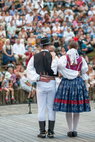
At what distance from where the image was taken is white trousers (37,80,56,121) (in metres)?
8.78

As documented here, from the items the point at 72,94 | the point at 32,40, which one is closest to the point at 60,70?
the point at 72,94

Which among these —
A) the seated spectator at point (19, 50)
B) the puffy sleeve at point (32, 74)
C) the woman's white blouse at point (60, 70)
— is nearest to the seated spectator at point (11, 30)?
the seated spectator at point (19, 50)

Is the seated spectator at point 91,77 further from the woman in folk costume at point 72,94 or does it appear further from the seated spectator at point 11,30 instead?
the woman in folk costume at point 72,94

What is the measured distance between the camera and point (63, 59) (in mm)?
8750

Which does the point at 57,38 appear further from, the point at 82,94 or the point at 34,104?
the point at 82,94

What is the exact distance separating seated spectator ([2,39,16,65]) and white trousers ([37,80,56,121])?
29.9ft

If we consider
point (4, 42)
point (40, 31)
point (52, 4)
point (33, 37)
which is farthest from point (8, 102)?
point (52, 4)

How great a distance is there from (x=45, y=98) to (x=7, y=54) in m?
9.31

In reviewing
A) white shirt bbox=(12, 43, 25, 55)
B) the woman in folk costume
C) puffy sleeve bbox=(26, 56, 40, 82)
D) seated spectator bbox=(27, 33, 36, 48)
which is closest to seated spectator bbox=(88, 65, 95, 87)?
seated spectator bbox=(27, 33, 36, 48)

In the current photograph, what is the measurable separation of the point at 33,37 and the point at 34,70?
36.3 feet

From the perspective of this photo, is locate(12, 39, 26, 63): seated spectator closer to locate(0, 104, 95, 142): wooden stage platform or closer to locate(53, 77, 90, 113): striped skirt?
locate(0, 104, 95, 142): wooden stage platform

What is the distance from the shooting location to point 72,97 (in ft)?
28.4

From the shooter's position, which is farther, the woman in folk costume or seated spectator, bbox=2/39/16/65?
seated spectator, bbox=2/39/16/65

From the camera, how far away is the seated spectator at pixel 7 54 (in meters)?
18.0
